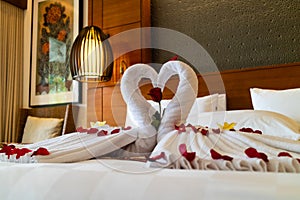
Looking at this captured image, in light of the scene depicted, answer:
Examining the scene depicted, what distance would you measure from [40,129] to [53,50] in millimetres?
1025

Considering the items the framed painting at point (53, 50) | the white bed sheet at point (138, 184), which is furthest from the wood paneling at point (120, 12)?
the white bed sheet at point (138, 184)

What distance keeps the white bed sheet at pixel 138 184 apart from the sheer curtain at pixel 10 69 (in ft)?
10.8

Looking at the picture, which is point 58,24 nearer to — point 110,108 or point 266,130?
point 110,108

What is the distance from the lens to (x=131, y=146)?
1377 mm

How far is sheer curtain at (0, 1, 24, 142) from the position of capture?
411cm

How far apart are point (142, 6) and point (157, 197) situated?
291cm

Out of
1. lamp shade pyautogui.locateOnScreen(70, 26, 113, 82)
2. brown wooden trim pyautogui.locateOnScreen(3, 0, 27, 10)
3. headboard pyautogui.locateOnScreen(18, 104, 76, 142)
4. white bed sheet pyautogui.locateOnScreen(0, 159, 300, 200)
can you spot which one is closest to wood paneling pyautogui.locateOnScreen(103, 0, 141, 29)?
lamp shade pyautogui.locateOnScreen(70, 26, 113, 82)

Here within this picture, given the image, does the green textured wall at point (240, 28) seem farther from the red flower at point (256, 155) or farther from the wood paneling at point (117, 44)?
the red flower at point (256, 155)

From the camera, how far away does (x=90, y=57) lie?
10.9 feet

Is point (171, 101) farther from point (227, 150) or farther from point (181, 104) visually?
point (227, 150)

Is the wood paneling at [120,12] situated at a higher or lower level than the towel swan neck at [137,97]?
higher

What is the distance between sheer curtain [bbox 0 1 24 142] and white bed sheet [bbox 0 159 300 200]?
10.8 ft

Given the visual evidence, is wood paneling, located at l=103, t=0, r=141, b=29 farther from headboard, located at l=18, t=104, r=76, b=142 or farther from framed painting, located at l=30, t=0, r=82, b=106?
headboard, located at l=18, t=104, r=76, b=142

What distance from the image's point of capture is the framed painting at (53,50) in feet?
13.0
